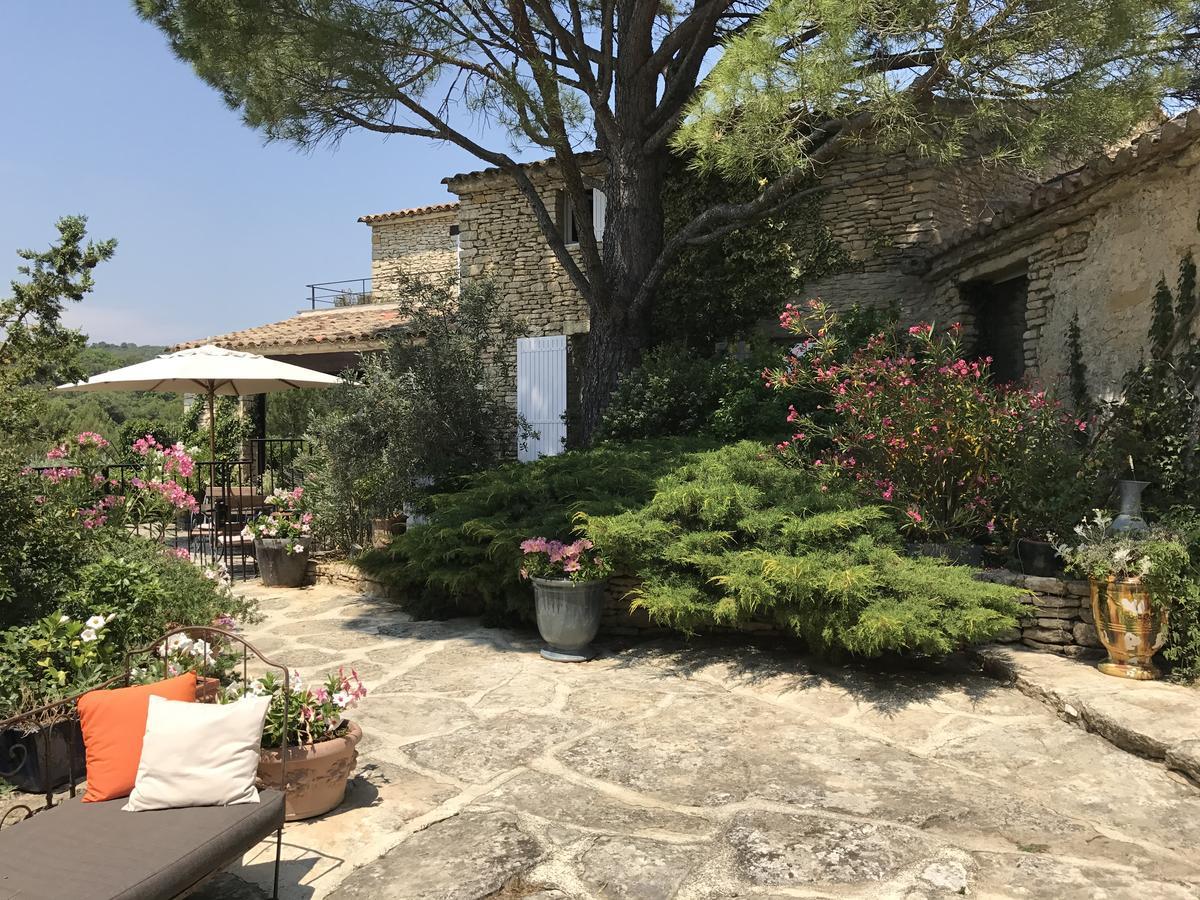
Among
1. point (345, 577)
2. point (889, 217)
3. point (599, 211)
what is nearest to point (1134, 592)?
point (889, 217)

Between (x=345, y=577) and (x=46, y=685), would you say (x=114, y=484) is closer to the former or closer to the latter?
(x=345, y=577)

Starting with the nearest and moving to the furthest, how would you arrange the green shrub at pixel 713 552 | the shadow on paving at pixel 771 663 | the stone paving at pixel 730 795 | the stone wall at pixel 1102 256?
the stone paving at pixel 730 795 → the green shrub at pixel 713 552 → the shadow on paving at pixel 771 663 → the stone wall at pixel 1102 256

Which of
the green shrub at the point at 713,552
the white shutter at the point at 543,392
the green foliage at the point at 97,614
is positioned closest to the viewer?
the green foliage at the point at 97,614

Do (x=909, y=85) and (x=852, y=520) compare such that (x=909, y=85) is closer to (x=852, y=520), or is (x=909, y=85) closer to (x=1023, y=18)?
(x=1023, y=18)

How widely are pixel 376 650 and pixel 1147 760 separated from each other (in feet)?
15.2

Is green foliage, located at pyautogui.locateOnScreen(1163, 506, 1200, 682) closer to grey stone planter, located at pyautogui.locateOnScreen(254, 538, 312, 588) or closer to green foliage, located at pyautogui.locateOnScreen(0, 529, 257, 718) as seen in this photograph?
green foliage, located at pyautogui.locateOnScreen(0, 529, 257, 718)

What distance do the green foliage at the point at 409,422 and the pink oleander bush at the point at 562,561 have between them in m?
3.25

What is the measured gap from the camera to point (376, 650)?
224 inches

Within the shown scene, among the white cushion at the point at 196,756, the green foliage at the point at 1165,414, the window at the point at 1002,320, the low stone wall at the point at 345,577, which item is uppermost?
the window at the point at 1002,320

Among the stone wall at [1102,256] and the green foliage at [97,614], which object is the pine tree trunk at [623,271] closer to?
the stone wall at [1102,256]

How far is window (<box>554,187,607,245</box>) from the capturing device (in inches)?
460

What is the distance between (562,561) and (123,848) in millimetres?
3525

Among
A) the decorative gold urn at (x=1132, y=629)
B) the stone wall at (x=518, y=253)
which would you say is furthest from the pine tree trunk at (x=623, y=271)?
the decorative gold urn at (x=1132, y=629)

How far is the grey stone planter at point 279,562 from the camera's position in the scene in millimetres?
7945
